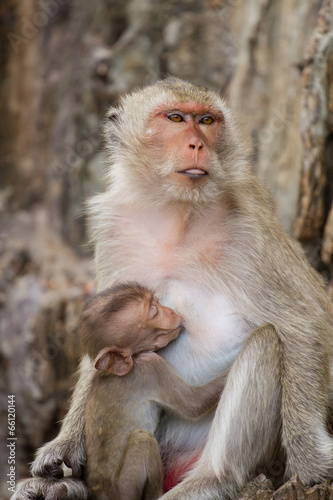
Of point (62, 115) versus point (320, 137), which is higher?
point (62, 115)

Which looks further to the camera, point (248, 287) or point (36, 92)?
point (36, 92)

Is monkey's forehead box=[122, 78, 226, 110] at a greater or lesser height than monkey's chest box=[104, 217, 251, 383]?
greater

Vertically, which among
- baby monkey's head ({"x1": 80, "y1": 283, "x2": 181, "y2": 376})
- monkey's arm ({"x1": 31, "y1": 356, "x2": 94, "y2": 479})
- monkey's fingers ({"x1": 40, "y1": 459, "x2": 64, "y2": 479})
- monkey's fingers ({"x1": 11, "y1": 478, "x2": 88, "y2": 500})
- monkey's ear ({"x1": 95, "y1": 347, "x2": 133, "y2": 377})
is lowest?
monkey's fingers ({"x1": 11, "y1": 478, "x2": 88, "y2": 500})

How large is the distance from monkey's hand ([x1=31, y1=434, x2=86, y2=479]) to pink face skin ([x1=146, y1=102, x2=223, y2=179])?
1.62m

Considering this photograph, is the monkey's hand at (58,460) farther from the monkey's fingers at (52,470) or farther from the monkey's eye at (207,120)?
the monkey's eye at (207,120)

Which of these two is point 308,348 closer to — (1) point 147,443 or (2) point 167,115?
(1) point 147,443

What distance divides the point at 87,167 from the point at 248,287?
3.64 metres

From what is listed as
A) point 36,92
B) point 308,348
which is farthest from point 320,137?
point 36,92

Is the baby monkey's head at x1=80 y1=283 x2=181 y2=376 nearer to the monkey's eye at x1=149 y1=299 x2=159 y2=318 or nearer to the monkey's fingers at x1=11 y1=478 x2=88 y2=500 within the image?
the monkey's eye at x1=149 y1=299 x2=159 y2=318

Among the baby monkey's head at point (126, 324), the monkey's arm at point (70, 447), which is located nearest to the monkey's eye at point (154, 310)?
the baby monkey's head at point (126, 324)

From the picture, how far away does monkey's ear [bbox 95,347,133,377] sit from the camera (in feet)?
10.5

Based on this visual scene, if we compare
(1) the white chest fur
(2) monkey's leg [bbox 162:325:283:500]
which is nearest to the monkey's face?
(1) the white chest fur

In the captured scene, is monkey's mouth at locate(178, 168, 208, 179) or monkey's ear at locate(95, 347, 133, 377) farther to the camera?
monkey's mouth at locate(178, 168, 208, 179)

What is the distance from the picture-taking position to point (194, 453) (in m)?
3.47
